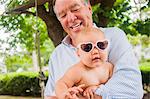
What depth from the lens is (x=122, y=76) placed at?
3.18 ft

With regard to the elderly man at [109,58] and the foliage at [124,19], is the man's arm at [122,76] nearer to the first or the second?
the elderly man at [109,58]

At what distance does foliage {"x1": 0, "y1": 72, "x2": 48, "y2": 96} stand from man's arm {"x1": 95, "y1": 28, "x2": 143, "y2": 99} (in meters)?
6.59

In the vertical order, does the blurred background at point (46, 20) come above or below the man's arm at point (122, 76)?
above

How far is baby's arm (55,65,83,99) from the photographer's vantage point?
95cm

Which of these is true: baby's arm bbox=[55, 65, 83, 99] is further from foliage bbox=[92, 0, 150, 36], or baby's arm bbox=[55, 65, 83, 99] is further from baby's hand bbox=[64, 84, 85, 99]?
foliage bbox=[92, 0, 150, 36]

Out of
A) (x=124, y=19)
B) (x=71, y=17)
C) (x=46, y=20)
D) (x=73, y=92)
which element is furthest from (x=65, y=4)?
(x=124, y=19)

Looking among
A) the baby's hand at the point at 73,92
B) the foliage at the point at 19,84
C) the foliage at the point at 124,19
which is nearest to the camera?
the baby's hand at the point at 73,92

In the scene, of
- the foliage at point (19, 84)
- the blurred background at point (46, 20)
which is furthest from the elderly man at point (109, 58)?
the foliage at point (19, 84)

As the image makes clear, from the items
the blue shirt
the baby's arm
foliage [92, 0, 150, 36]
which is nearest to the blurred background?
foliage [92, 0, 150, 36]

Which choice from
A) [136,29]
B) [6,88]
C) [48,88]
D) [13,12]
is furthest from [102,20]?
[6,88]

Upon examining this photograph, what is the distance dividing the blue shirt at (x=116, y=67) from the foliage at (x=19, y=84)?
6485 millimetres

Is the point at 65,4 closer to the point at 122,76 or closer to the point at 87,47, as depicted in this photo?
the point at 87,47

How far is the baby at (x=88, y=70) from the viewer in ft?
3.13

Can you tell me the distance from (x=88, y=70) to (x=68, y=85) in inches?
3.0
